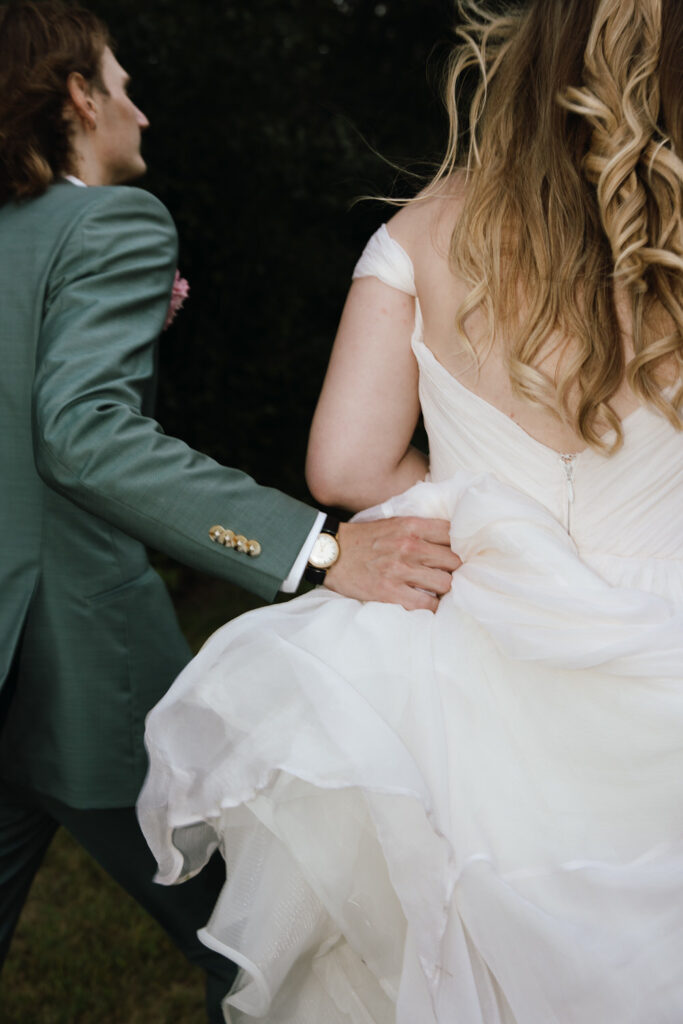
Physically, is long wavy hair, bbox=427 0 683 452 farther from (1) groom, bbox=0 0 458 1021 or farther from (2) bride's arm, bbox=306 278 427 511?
(1) groom, bbox=0 0 458 1021

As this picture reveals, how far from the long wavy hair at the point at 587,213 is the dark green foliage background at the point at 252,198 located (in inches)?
145

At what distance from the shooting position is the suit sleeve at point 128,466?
168 centimetres

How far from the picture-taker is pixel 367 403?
5.85 feet

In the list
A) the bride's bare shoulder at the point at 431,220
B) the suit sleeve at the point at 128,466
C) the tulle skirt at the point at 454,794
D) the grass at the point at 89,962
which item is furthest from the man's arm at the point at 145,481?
the grass at the point at 89,962

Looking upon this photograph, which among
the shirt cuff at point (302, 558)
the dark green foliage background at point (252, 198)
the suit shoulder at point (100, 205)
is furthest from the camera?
the dark green foliage background at point (252, 198)

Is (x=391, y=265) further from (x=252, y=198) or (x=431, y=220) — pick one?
(x=252, y=198)

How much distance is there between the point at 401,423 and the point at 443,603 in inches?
14.6

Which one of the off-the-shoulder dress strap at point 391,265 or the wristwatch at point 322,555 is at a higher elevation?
the off-the-shoulder dress strap at point 391,265

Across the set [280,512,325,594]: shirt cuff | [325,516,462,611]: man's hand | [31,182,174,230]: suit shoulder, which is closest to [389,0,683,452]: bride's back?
[325,516,462,611]: man's hand

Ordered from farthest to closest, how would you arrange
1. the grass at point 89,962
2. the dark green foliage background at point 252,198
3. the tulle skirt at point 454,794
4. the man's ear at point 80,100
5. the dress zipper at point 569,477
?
the dark green foliage background at point 252,198 → the grass at point 89,962 → the man's ear at point 80,100 → the dress zipper at point 569,477 → the tulle skirt at point 454,794

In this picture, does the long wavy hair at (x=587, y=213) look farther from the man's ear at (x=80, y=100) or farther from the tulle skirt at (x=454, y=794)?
the man's ear at (x=80, y=100)

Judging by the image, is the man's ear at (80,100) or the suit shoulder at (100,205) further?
the man's ear at (80,100)

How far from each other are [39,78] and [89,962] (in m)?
2.55

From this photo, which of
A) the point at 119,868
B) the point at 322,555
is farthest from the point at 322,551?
the point at 119,868
